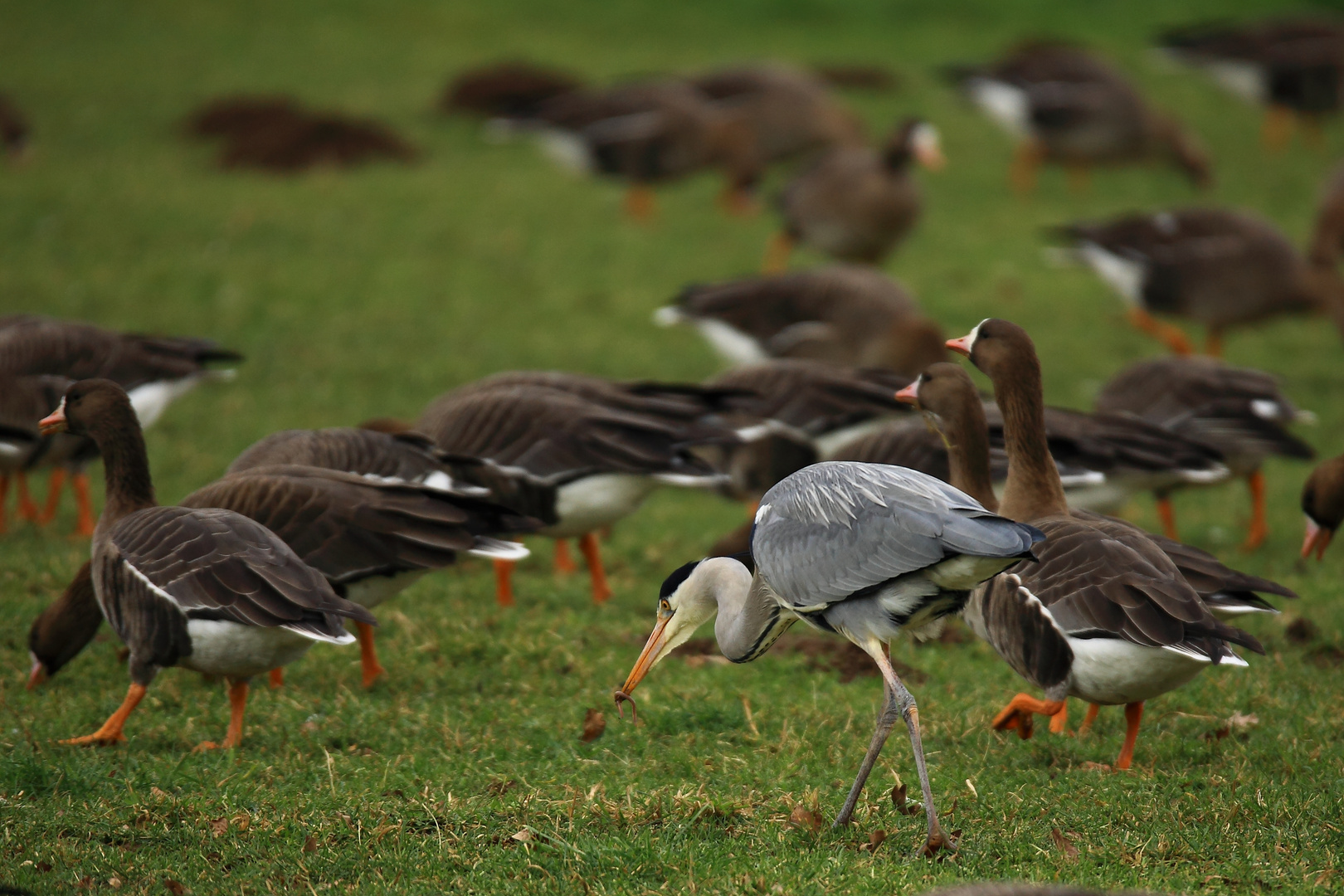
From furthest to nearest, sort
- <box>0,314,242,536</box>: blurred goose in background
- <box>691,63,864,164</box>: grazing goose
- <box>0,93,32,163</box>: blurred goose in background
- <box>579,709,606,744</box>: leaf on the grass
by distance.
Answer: <box>691,63,864,164</box>: grazing goose
<box>0,93,32,163</box>: blurred goose in background
<box>0,314,242,536</box>: blurred goose in background
<box>579,709,606,744</box>: leaf on the grass

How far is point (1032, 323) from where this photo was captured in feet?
45.7

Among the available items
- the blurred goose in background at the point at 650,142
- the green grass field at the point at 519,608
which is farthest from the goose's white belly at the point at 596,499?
the blurred goose in background at the point at 650,142

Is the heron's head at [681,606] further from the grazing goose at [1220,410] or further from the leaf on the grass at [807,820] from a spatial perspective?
the grazing goose at [1220,410]

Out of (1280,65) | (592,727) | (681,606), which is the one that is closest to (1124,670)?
(681,606)

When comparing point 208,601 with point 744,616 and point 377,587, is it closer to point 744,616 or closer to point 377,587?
point 377,587

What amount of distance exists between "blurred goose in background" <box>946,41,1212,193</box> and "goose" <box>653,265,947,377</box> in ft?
23.4

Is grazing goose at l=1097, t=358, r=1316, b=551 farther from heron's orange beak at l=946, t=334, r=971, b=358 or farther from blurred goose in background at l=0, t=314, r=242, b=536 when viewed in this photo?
blurred goose in background at l=0, t=314, r=242, b=536

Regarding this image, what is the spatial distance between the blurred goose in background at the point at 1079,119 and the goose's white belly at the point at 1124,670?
1336 cm

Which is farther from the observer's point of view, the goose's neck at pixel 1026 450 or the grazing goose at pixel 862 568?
the goose's neck at pixel 1026 450

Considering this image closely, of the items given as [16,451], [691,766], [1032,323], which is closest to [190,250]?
[16,451]

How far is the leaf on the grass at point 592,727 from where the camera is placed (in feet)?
19.5

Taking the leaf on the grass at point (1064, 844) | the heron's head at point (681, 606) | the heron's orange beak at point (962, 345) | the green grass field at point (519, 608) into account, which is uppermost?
Result: the heron's orange beak at point (962, 345)

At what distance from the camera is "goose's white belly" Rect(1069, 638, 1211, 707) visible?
5391 mm

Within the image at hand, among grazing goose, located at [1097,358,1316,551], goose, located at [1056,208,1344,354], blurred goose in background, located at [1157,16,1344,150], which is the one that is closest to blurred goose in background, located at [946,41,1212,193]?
blurred goose in background, located at [1157,16,1344,150]
